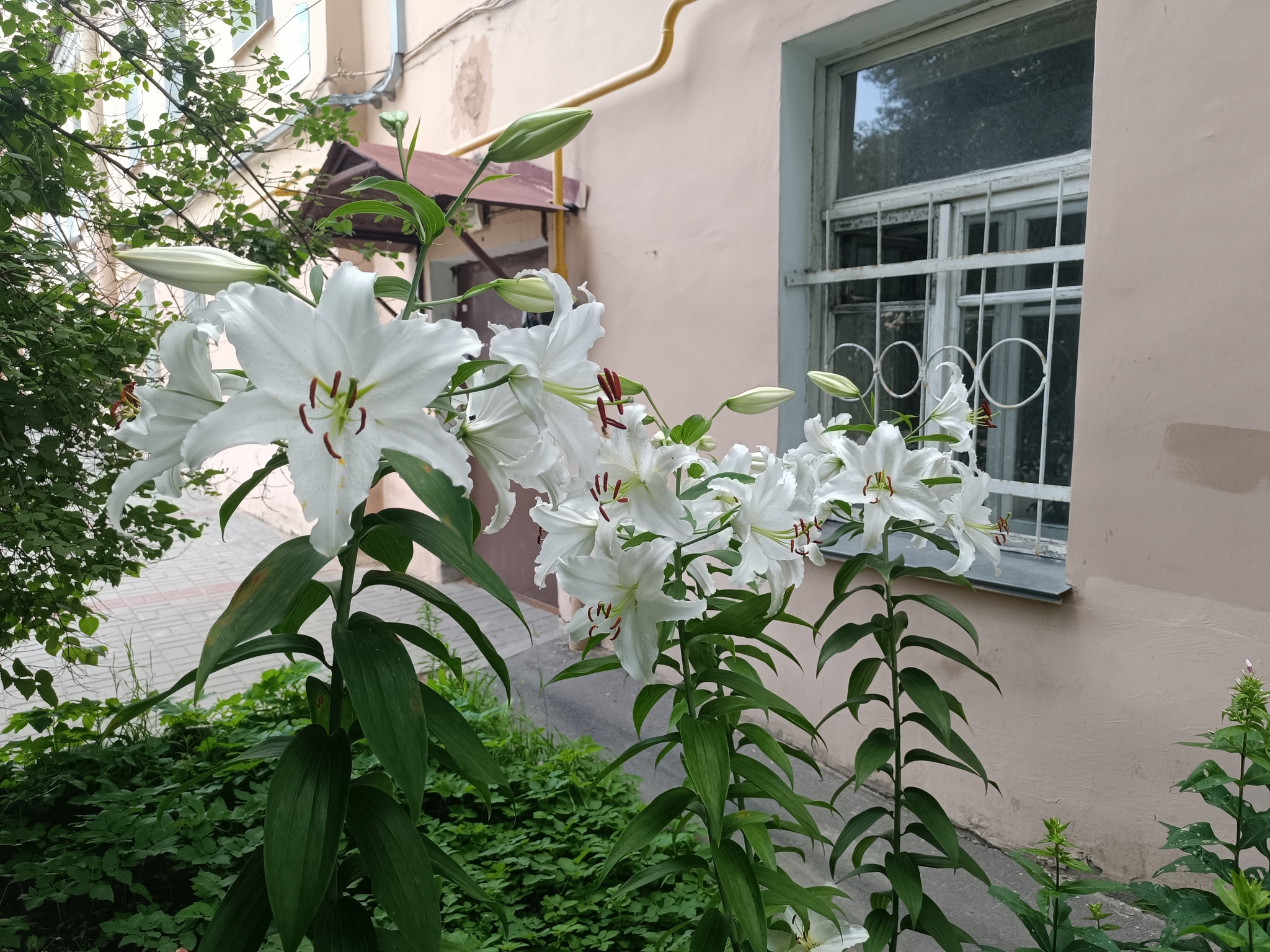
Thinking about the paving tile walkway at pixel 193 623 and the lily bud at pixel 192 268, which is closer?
the lily bud at pixel 192 268

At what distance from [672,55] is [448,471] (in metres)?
3.09

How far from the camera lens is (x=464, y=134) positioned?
182 inches

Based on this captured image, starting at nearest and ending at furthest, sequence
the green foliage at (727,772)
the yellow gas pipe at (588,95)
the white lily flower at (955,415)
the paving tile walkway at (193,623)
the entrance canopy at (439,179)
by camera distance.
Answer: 1. the green foliage at (727,772)
2. the white lily flower at (955,415)
3. the yellow gas pipe at (588,95)
4. the entrance canopy at (439,179)
5. the paving tile walkway at (193,623)

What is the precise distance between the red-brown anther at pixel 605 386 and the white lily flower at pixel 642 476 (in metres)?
0.15

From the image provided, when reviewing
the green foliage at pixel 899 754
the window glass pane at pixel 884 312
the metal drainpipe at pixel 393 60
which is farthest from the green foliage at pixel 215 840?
the metal drainpipe at pixel 393 60

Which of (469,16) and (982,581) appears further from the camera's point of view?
(469,16)

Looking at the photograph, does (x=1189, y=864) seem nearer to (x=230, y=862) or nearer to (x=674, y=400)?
(x=230, y=862)

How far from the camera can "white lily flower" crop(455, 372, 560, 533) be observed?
2.86 ft

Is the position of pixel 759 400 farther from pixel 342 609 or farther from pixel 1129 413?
pixel 1129 413

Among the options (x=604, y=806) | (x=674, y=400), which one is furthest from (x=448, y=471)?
(x=674, y=400)

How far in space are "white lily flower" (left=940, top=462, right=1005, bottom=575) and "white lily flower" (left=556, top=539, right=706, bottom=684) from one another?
535mm

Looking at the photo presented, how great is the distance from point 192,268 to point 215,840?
1710mm

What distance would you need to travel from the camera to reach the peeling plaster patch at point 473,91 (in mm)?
4402

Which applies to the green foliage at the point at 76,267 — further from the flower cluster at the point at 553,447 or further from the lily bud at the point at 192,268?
the lily bud at the point at 192,268
